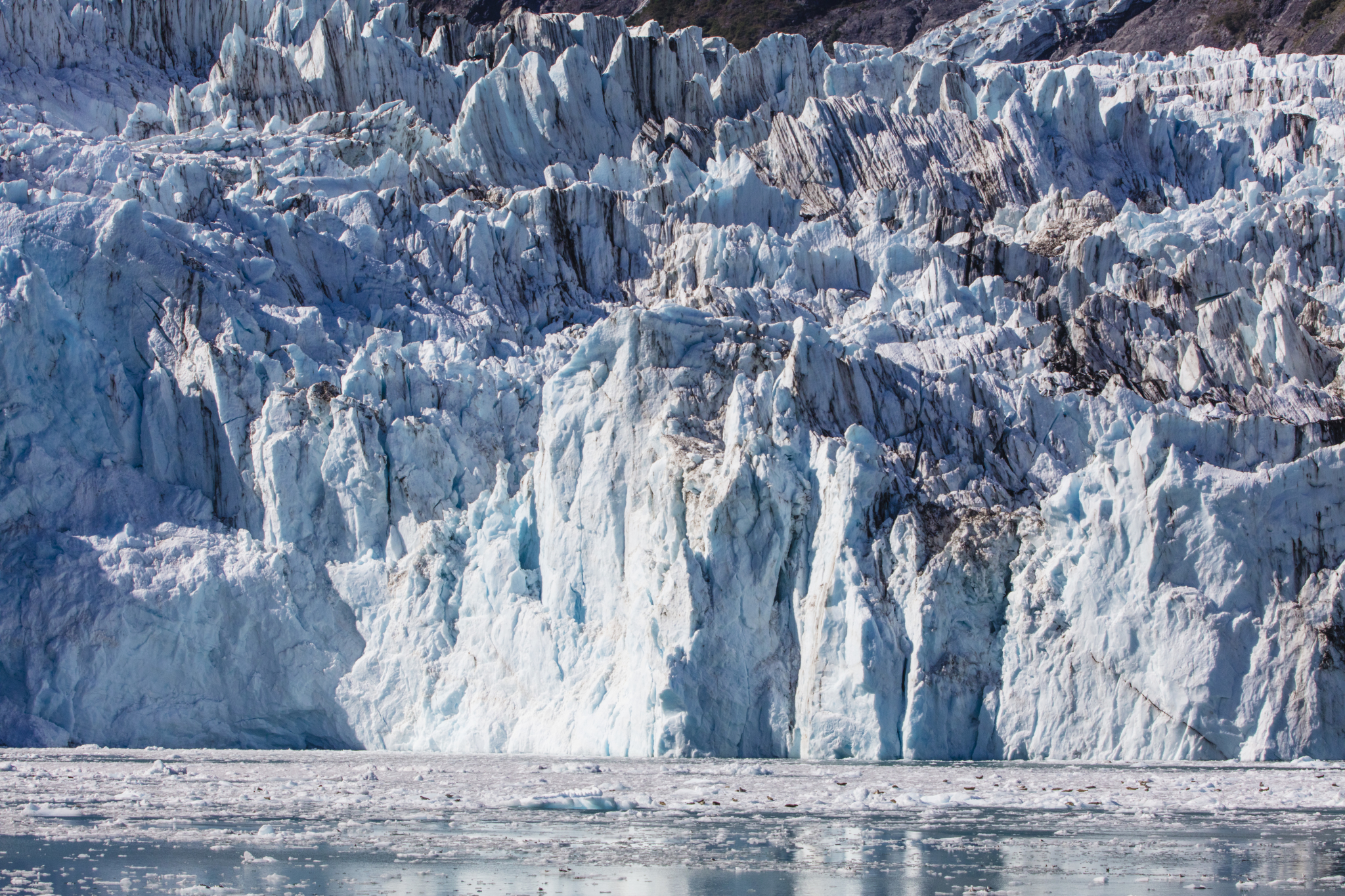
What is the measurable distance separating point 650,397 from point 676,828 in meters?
15.1

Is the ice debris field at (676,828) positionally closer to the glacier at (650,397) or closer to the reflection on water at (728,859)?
the reflection on water at (728,859)

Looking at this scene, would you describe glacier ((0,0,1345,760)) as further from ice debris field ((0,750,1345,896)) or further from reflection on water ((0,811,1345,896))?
reflection on water ((0,811,1345,896))

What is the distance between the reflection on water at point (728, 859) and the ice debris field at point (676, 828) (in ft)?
0.15

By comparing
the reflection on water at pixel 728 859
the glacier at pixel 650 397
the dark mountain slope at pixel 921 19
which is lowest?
the reflection on water at pixel 728 859

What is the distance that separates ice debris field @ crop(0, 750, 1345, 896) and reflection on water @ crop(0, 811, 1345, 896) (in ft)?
0.15

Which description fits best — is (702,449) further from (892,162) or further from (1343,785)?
(892,162)

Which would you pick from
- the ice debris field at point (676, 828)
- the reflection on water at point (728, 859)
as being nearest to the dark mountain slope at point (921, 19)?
the ice debris field at point (676, 828)

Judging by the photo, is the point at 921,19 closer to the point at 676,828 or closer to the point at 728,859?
the point at 676,828

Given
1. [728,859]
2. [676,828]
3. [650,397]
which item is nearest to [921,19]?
[650,397]

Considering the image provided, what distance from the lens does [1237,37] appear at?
7362cm

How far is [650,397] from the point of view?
31266 mm

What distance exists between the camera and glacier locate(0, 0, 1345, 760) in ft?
87.9

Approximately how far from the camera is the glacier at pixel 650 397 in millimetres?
26797

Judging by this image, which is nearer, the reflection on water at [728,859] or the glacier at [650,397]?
Result: the reflection on water at [728,859]
